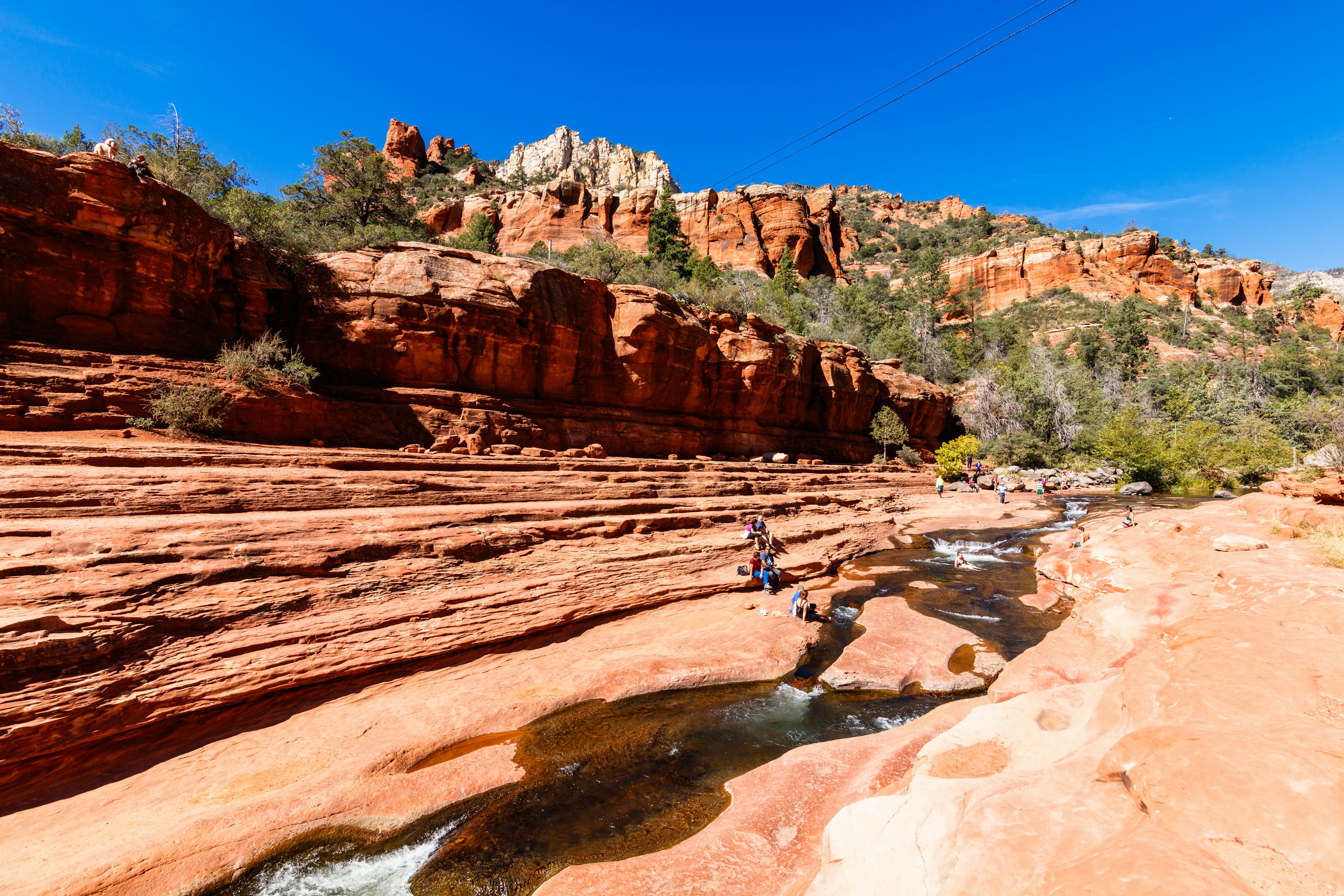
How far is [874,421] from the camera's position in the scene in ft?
117

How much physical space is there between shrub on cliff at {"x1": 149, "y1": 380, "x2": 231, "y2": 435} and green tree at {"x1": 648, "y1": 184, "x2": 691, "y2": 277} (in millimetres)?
35908

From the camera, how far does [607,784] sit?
19.6 feet

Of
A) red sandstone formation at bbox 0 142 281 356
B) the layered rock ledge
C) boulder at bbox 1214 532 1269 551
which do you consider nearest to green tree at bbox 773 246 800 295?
boulder at bbox 1214 532 1269 551

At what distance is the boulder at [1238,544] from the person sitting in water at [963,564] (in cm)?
505

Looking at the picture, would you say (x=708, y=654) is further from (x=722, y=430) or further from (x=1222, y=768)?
(x=722, y=430)

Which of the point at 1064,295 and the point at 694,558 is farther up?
the point at 1064,295

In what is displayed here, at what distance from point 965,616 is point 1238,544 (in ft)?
19.0

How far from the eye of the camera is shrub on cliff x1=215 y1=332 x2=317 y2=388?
12.5 metres

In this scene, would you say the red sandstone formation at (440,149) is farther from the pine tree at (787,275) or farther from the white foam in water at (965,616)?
the white foam in water at (965,616)

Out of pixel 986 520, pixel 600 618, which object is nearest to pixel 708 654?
pixel 600 618

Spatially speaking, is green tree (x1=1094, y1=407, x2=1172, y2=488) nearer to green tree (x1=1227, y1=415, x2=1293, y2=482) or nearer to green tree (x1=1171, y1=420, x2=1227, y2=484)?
green tree (x1=1171, y1=420, x2=1227, y2=484)

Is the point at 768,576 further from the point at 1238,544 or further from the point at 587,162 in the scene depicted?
the point at 587,162

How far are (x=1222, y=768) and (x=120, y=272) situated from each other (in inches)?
776

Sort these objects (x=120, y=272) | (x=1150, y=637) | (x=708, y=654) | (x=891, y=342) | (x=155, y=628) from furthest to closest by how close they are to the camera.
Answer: (x=891, y=342) → (x=120, y=272) → (x=708, y=654) → (x=1150, y=637) → (x=155, y=628)
